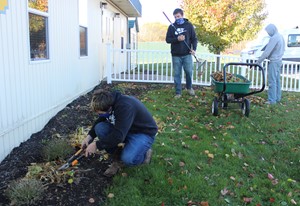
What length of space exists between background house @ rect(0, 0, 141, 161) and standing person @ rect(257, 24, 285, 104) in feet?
14.3

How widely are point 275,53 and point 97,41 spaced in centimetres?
529

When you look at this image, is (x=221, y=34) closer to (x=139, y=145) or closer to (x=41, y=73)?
(x=41, y=73)

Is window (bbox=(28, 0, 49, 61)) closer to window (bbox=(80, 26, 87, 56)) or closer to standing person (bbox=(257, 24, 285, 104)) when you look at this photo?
window (bbox=(80, 26, 87, 56))

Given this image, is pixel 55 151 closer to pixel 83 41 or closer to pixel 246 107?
pixel 246 107

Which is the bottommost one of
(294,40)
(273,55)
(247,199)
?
(247,199)

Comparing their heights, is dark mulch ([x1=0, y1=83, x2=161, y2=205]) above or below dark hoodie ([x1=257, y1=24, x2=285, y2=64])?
below

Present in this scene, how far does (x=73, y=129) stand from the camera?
18.1ft

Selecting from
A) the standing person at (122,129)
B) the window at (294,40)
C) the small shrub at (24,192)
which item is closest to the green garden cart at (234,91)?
the standing person at (122,129)

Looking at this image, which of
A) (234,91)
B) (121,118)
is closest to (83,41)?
(234,91)

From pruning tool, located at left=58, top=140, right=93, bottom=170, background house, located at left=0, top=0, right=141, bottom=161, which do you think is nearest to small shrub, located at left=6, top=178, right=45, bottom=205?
pruning tool, located at left=58, top=140, right=93, bottom=170

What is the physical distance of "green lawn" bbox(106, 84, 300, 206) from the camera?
3.55m

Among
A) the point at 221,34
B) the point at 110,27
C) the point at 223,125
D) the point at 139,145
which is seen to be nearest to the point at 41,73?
the point at 139,145

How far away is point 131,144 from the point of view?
148 inches

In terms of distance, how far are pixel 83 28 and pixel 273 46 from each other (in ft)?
15.7
